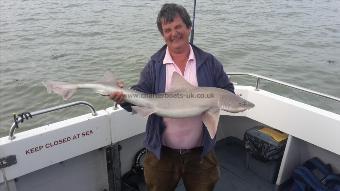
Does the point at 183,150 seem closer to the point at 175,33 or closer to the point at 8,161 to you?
the point at 175,33

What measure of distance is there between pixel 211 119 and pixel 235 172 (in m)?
2.46

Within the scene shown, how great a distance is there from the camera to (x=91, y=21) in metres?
15.0

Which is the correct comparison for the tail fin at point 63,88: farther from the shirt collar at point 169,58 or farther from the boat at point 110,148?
the shirt collar at point 169,58

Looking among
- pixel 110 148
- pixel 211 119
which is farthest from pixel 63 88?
pixel 110 148

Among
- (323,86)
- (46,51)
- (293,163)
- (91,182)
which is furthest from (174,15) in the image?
(46,51)

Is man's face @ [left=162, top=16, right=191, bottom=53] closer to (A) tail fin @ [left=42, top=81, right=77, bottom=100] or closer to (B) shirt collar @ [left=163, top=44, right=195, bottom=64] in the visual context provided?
(B) shirt collar @ [left=163, top=44, right=195, bottom=64]

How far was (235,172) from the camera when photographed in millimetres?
5367

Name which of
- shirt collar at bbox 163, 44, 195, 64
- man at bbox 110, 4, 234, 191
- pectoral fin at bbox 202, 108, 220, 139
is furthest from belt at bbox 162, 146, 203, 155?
shirt collar at bbox 163, 44, 195, 64

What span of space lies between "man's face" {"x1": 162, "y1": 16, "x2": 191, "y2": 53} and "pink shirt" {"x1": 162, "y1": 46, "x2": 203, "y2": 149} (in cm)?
12

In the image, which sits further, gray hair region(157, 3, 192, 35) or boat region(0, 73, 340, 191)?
boat region(0, 73, 340, 191)

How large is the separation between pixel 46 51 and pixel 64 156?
8519mm

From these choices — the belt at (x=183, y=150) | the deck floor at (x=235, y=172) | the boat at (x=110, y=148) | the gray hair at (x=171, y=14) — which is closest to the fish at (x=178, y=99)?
the belt at (x=183, y=150)

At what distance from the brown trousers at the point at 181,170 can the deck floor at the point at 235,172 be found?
5.01 feet

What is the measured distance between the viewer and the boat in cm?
376
